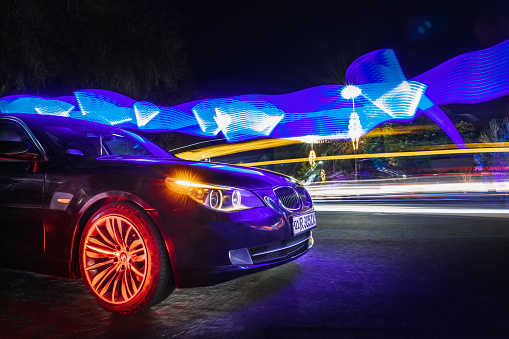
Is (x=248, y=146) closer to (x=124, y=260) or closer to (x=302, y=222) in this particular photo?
(x=302, y=222)

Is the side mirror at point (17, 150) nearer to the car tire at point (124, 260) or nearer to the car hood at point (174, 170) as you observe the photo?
the car hood at point (174, 170)

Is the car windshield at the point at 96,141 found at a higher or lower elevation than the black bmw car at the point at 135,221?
higher

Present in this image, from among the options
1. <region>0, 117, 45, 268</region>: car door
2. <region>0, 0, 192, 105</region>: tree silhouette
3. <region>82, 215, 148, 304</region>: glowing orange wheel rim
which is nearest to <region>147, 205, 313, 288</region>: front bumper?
<region>82, 215, 148, 304</region>: glowing orange wheel rim

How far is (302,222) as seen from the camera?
353 centimetres

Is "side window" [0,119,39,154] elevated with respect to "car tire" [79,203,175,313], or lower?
elevated

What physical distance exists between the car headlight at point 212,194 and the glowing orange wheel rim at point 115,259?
1.43 feet

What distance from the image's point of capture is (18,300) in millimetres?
3273

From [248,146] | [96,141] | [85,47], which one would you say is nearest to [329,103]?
[248,146]

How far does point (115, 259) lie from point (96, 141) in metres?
1.69

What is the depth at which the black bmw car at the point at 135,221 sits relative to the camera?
2812 millimetres

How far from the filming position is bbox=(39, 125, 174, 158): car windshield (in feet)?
11.9

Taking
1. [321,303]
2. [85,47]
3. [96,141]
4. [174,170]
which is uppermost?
[85,47]

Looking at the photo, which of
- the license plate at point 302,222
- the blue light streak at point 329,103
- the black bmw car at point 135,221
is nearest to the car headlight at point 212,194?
the black bmw car at point 135,221

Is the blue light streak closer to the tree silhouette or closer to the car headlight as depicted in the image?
the tree silhouette
